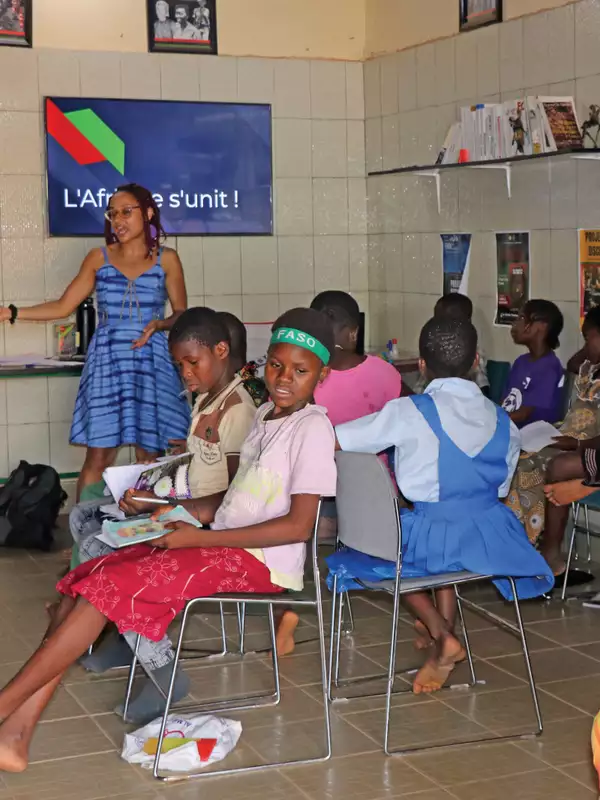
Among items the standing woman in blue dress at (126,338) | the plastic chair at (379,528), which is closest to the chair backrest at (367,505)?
the plastic chair at (379,528)

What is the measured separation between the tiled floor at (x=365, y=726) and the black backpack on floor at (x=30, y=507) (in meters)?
1.14

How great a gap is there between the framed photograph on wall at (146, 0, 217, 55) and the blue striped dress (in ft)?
5.62

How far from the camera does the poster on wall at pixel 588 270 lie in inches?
195

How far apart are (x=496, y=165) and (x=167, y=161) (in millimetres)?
1883

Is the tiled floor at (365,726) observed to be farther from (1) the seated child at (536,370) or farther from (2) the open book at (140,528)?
(1) the seated child at (536,370)

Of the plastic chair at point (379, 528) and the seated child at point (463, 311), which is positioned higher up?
the seated child at point (463, 311)

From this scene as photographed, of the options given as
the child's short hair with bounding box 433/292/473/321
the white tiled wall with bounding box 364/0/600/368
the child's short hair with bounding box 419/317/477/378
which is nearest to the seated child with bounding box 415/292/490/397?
the child's short hair with bounding box 433/292/473/321

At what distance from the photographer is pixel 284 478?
3.09m

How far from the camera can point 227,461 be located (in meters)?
3.41

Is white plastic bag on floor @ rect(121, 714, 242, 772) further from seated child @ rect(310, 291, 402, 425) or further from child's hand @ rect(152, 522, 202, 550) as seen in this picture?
seated child @ rect(310, 291, 402, 425)

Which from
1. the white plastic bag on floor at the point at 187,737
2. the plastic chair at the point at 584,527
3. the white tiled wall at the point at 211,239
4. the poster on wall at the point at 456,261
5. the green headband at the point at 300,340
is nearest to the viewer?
the white plastic bag on floor at the point at 187,737

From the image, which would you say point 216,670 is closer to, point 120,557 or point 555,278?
point 120,557

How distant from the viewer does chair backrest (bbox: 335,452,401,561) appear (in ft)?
10.1

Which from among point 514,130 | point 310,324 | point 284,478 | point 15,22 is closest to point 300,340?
point 310,324
